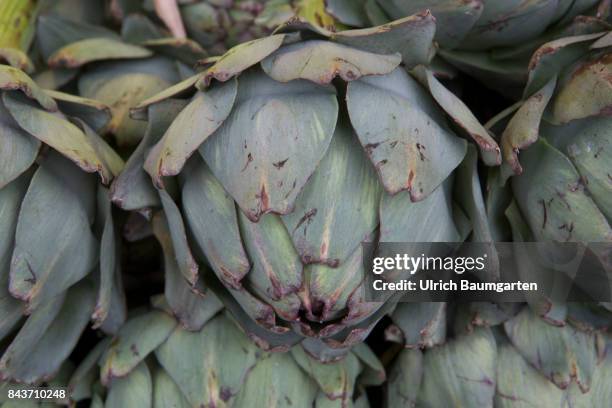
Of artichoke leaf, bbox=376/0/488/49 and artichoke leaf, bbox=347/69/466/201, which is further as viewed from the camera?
artichoke leaf, bbox=376/0/488/49

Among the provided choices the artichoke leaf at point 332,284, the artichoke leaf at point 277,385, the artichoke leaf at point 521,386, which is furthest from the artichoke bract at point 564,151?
the artichoke leaf at point 277,385

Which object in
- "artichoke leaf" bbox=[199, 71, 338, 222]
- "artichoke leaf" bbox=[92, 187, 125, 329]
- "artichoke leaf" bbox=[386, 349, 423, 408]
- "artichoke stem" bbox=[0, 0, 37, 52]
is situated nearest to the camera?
"artichoke leaf" bbox=[199, 71, 338, 222]

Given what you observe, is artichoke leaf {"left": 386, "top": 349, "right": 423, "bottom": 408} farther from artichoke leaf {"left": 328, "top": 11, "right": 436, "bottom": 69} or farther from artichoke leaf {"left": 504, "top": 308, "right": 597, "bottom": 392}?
artichoke leaf {"left": 328, "top": 11, "right": 436, "bottom": 69}

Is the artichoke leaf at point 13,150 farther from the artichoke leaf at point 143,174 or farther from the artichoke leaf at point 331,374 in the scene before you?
the artichoke leaf at point 331,374

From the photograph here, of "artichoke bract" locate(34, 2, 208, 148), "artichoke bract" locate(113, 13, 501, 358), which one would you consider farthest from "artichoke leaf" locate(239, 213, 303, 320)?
"artichoke bract" locate(34, 2, 208, 148)

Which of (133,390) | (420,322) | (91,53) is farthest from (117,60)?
(420,322)

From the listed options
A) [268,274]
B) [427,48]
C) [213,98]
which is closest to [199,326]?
[268,274]
